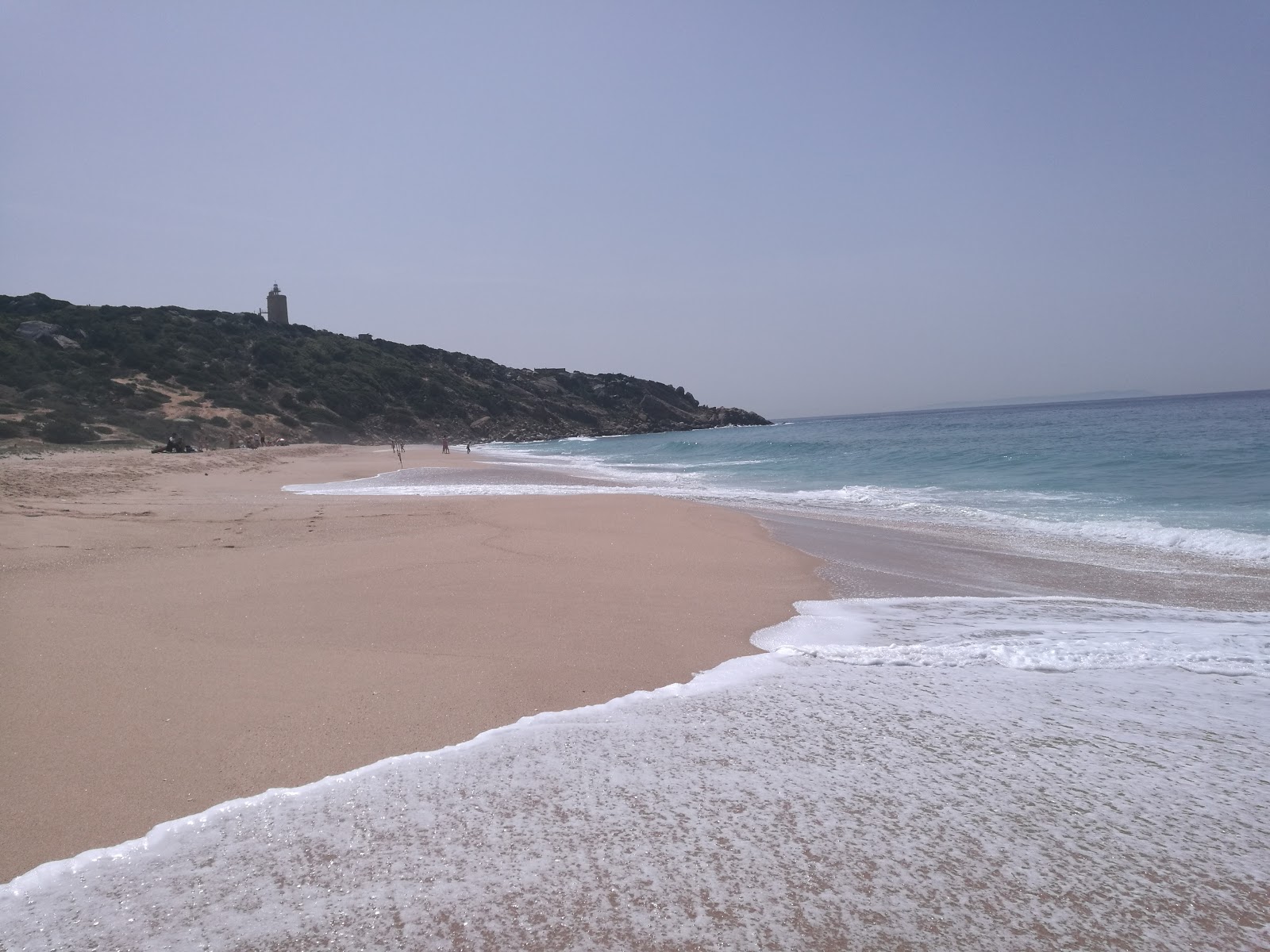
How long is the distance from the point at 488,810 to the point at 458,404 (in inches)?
2420

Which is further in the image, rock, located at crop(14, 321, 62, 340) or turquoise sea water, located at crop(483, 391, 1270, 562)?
rock, located at crop(14, 321, 62, 340)

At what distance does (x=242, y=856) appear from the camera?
7.70 ft

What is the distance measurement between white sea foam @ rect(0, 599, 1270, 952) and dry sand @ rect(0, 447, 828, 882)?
290 millimetres

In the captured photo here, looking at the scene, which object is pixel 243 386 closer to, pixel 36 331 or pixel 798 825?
pixel 36 331

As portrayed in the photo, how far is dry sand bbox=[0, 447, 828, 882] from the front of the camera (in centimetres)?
290

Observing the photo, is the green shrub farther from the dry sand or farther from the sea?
the sea

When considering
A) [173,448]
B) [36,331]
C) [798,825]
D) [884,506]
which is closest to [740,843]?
[798,825]

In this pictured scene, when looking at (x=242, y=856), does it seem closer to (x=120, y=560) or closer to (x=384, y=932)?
(x=384, y=932)

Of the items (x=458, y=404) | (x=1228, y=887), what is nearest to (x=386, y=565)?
(x=1228, y=887)

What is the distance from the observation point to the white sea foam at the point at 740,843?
2.07 meters

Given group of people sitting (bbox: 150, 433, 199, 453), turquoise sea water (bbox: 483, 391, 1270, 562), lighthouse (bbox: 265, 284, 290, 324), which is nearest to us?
turquoise sea water (bbox: 483, 391, 1270, 562)

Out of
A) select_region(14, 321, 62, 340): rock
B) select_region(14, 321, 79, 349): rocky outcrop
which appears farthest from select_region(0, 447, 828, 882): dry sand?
select_region(14, 321, 62, 340): rock

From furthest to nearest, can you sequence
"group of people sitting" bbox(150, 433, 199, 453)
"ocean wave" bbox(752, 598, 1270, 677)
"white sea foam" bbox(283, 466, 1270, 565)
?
"group of people sitting" bbox(150, 433, 199, 453) → "white sea foam" bbox(283, 466, 1270, 565) → "ocean wave" bbox(752, 598, 1270, 677)

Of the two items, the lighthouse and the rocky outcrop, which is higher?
the lighthouse
